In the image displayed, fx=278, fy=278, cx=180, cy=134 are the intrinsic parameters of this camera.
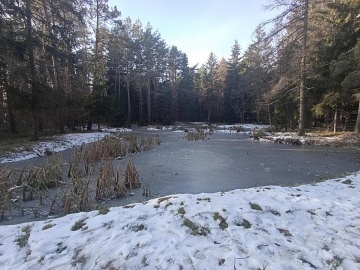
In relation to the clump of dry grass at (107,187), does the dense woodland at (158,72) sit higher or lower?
higher

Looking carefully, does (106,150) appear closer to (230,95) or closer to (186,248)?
(186,248)

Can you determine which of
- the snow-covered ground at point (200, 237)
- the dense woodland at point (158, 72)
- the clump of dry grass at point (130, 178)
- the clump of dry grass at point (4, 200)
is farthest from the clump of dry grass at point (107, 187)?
the dense woodland at point (158, 72)

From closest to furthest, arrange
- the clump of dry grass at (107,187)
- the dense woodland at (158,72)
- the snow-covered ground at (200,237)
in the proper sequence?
1. the snow-covered ground at (200,237)
2. the clump of dry grass at (107,187)
3. the dense woodland at (158,72)

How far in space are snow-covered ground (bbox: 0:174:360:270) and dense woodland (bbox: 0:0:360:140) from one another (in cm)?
1184

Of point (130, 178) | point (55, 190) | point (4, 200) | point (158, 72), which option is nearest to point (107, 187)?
point (130, 178)

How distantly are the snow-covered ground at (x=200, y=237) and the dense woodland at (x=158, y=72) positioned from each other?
38.8 ft

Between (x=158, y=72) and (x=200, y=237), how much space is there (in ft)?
143

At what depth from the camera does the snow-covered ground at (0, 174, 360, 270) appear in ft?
10.2

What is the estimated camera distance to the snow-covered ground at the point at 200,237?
123 inches

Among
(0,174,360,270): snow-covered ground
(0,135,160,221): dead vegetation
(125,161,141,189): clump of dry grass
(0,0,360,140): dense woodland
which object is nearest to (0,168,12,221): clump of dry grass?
(0,135,160,221): dead vegetation

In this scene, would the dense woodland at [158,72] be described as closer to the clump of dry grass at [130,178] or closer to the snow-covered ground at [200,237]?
the clump of dry grass at [130,178]

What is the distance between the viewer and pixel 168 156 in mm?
12562

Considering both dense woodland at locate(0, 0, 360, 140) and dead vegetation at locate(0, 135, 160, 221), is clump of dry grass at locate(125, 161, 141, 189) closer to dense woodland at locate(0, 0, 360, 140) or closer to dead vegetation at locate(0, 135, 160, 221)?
dead vegetation at locate(0, 135, 160, 221)

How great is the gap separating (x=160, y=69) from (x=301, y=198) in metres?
44.7
